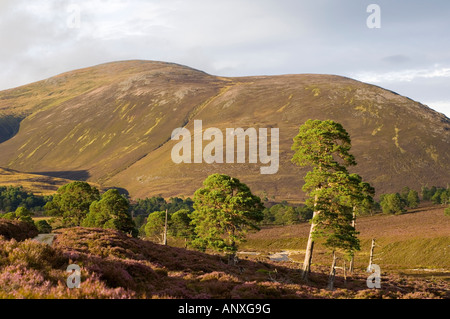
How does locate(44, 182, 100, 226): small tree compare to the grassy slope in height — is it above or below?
above

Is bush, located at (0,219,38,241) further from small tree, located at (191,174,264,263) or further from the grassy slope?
the grassy slope

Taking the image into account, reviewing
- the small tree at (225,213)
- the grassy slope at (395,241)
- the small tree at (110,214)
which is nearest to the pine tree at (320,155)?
the small tree at (225,213)

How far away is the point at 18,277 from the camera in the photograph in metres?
10.7

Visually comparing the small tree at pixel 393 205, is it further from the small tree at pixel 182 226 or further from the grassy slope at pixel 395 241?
the small tree at pixel 182 226

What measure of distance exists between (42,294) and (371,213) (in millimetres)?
170965

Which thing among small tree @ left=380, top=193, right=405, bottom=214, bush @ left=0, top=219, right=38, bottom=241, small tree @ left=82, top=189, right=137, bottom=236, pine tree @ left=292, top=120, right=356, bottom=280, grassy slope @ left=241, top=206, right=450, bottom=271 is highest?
pine tree @ left=292, top=120, right=356, bottom=280

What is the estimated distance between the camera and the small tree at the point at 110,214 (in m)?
65.1

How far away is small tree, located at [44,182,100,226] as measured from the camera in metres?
71.8

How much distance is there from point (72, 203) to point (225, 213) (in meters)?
40.6

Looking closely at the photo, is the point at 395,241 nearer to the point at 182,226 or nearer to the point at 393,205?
the point at 182,226

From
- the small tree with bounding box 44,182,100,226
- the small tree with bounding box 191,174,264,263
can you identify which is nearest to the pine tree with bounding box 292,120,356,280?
the small tree with bounding box 191,174,264,263

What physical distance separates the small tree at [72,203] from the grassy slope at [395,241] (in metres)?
48.5

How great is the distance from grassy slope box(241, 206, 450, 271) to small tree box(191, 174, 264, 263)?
1713 centimetres
